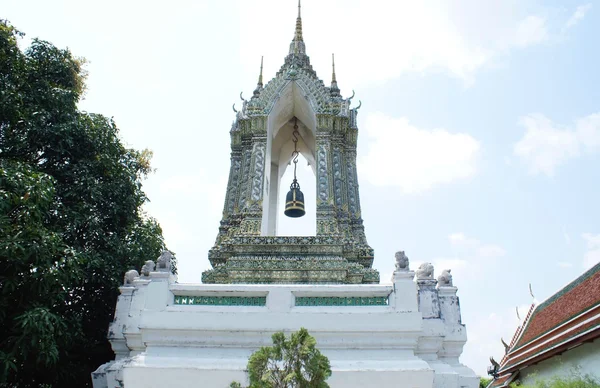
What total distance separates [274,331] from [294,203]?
424cm

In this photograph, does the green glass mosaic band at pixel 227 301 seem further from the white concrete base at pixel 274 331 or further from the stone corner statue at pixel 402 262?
the stone corner statue at pixel 402 262

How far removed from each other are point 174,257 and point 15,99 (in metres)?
4.13

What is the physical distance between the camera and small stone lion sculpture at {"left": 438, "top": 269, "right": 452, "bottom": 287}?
259 inches

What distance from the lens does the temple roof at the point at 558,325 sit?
7.95m

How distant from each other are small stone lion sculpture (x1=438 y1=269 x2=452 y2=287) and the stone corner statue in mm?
716

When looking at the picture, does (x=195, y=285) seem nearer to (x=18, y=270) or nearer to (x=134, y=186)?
(x=18, y=270)

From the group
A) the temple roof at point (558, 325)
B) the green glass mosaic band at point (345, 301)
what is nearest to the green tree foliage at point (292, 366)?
the green glass mosaic band at point (345, 301)

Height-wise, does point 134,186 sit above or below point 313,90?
below

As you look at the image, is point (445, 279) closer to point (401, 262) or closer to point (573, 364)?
point (401, 262)

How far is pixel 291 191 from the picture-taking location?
997 cm

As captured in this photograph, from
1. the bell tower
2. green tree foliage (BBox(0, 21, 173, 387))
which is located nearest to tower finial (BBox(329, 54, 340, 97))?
the bell tower

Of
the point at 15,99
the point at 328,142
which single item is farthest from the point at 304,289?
the point at 15,99

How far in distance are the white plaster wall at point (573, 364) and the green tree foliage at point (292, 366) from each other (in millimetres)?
5644

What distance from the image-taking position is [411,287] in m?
6.01
